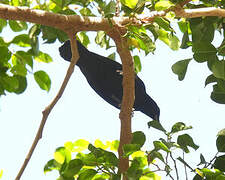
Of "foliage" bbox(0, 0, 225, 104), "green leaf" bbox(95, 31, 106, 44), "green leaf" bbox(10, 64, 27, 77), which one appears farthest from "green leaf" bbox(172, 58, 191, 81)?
"green leaf" bbox(10, 64, 27, 77)

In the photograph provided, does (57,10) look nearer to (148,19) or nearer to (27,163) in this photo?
(148,19)

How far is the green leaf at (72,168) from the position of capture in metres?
1.59

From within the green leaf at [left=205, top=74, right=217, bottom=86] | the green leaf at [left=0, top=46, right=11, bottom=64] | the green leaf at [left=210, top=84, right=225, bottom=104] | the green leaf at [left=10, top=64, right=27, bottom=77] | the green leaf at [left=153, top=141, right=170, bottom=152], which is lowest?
the green leaf at [left=153, top=141, right=170, bottom=152]

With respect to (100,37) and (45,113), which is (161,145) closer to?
(45,113)

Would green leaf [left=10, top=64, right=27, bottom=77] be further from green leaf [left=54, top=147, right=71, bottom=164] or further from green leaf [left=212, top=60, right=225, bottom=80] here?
green leaf [left=212, top=60, right=225, bottom=80]

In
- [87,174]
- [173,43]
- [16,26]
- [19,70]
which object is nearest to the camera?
[87,174]

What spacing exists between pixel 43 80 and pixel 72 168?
0.51 meters

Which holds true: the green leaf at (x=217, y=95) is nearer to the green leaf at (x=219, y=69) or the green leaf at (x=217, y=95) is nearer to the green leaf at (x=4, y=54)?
the green leaf at (x=219, y=69)

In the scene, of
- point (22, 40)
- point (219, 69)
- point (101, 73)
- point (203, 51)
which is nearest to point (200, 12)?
point (203, 51)

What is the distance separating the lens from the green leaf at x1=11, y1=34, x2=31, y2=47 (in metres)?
1.86

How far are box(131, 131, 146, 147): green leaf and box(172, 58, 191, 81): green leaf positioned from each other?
0.44 metres

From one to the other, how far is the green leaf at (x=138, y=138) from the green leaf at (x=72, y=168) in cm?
44

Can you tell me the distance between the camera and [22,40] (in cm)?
188

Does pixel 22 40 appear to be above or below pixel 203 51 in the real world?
above
